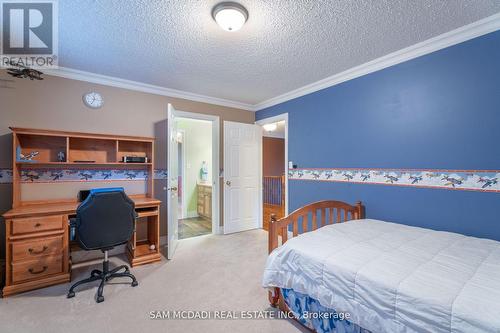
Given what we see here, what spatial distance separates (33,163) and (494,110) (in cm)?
458

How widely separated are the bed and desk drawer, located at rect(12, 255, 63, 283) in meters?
2.20

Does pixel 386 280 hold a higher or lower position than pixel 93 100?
lower

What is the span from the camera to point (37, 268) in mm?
2266

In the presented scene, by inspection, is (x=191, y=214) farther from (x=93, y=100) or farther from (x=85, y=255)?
(x=93, y=100)

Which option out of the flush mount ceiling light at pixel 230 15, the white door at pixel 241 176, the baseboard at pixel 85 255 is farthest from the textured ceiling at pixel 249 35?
the baseboard at pixel 85 255

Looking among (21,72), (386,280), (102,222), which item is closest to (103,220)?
(102,222)

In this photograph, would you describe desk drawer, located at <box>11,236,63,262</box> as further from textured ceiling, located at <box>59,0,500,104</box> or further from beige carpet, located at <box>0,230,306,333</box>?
textured ceiling, located at <box>59,0,500,104</box>

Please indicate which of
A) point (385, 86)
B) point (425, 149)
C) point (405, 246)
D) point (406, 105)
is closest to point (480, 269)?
point (405, 246)

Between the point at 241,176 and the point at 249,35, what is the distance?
2590mm

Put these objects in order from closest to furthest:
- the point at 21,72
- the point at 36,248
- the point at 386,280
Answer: the point at 386,280 → the point at 36,248 → the point at 21,72

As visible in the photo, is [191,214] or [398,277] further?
[191,214]

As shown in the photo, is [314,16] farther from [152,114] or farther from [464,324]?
[152,114]

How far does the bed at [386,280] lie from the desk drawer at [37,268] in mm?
2198

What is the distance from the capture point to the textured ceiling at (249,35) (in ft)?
5.81
